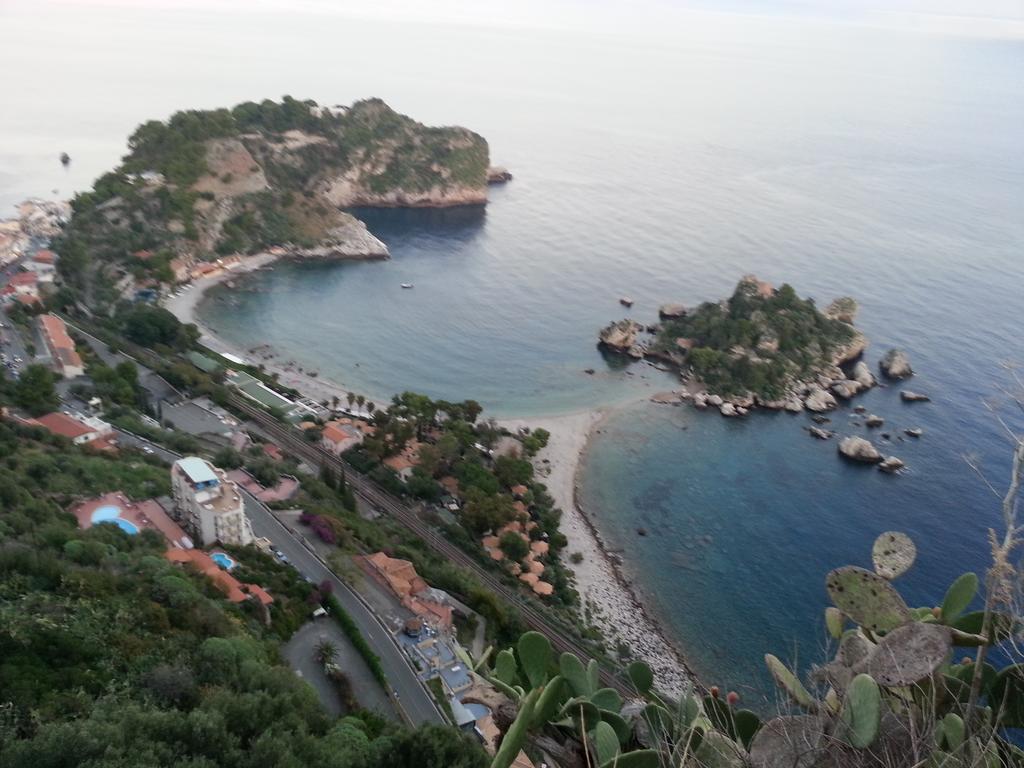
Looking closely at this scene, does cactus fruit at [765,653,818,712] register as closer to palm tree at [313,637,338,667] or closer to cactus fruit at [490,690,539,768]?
cactus fruit at [490,690,539,768]

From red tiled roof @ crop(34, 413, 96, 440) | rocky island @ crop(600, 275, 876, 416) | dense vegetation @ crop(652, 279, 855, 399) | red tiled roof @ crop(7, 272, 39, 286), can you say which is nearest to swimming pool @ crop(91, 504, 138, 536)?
red tiled roof @ crop(34, 413, 96, 440)

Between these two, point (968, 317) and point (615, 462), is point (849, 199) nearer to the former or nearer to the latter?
point (968, 317)

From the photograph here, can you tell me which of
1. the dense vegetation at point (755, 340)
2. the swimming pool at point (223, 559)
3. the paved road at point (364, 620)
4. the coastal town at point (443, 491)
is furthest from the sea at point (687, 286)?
the swimming pool at point (223, 559)

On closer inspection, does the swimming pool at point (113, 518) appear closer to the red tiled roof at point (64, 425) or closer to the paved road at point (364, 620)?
the paved road at point (364, 620)

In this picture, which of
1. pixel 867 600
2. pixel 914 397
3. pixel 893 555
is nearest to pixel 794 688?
pixel 867 600

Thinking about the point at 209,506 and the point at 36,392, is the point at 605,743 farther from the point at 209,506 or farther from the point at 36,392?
the point at 36,392

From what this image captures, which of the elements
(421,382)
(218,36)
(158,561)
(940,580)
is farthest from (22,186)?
(218,36)
